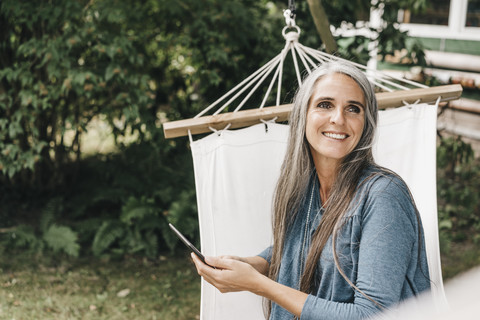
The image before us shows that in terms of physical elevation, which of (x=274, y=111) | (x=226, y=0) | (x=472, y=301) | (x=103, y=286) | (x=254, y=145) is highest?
(x=226, y=0)

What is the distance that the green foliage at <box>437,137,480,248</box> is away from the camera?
3908mm

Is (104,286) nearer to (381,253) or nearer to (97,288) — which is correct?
(97,288)

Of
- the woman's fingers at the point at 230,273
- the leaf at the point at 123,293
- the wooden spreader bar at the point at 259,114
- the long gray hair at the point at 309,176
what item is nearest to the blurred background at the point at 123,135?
the leaf at the point at 123,293

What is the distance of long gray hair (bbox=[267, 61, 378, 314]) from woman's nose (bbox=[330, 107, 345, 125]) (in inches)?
3.3

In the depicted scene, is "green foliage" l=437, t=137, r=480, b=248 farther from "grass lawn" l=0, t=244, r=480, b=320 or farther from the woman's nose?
the woman's nose

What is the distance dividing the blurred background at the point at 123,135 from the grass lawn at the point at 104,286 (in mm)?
11

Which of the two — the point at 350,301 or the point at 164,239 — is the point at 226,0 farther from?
the point at 350,301

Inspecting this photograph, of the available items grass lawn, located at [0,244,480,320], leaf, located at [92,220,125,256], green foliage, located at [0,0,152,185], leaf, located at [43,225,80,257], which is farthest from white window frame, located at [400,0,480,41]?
leaf, located at [43,225,80,257]

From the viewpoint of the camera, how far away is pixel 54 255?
11.3 ft

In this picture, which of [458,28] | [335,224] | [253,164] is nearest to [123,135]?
[253,164]

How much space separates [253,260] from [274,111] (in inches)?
24.4

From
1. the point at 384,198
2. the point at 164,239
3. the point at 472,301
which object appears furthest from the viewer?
the point at 164,239

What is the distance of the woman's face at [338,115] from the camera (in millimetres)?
1530

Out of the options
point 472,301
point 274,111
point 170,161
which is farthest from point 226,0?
point 472,301
